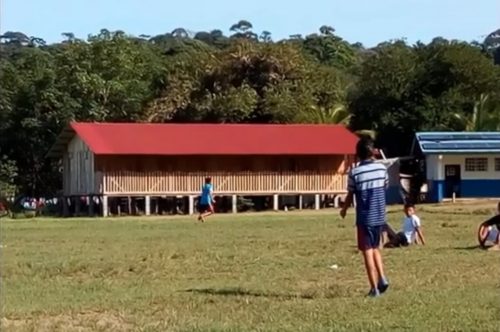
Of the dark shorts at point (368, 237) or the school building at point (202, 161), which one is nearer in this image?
the dark shorts at point (368, 237)

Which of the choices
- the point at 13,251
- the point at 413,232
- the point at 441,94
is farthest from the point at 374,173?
the point at 441,94

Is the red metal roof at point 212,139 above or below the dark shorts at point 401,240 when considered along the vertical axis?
above

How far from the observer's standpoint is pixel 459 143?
58.0 metres

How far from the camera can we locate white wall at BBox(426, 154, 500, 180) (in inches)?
2351

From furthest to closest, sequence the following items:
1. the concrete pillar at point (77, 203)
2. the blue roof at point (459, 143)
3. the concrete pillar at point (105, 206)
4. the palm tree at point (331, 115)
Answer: the palm tree at point (331, 115) < the concrete pillar at point (77, 203) < the blue roof at point (459, 143) < the concrete pillar at point (105, 206)

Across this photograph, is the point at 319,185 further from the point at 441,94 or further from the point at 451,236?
the point at 451,236

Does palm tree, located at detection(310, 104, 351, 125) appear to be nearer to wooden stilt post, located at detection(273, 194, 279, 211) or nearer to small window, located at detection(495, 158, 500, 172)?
small window, located at detection(495, 158, 500, 172)

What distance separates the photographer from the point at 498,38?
117 m

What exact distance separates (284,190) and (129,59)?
16.5m

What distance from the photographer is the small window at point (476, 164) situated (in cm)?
6003

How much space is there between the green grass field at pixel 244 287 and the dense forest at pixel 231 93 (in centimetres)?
4101

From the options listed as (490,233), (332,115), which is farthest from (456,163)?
(490,233)

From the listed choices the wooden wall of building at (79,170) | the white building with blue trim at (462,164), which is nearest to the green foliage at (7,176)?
the wooden wall of building at (79,170)

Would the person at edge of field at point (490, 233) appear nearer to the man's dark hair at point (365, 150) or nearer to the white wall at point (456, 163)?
the man's dark hair at point (365, 150)
